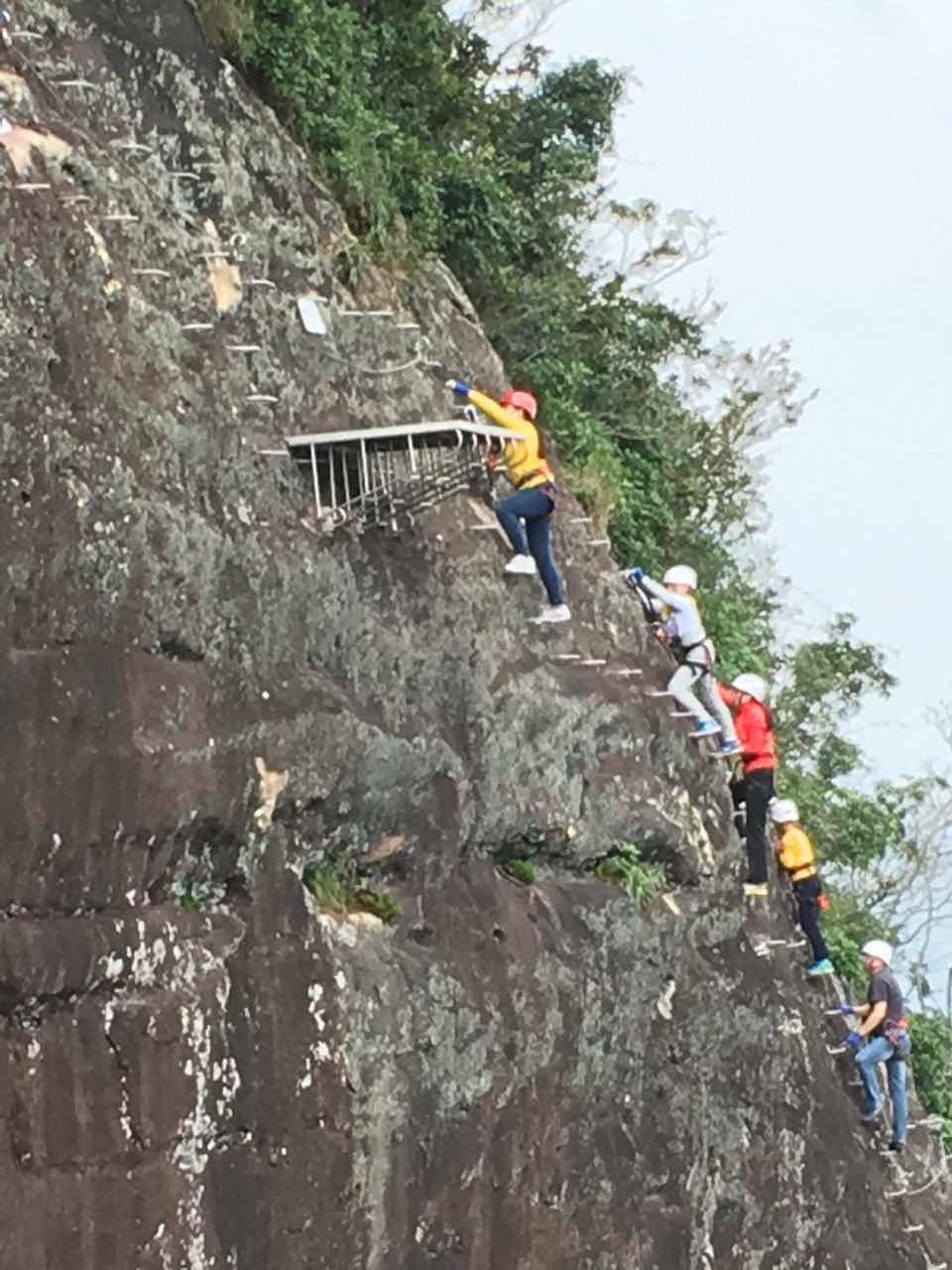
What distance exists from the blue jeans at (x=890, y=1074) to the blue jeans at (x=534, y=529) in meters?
5.55

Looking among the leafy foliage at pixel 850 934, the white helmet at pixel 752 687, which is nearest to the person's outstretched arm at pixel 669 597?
the white helmet at pixel 752 687

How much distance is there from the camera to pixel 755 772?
14219 mm

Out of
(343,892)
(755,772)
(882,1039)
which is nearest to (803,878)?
(755,772)

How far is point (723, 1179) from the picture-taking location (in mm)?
12641

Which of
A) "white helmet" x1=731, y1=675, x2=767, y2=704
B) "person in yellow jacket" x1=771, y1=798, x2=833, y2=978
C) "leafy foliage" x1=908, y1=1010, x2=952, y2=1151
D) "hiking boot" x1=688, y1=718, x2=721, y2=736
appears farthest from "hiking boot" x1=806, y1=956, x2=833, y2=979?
"leafy foliage" x1=908, y1=1010, x2=952, y2=1151

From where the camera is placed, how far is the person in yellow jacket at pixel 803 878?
49.4ft

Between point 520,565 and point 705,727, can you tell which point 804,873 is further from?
point 520,565

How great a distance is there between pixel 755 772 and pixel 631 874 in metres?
2.25

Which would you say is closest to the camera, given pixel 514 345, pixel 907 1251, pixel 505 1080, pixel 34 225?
pixel 34 225

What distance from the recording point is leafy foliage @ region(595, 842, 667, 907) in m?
12.4

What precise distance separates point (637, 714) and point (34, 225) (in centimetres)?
680

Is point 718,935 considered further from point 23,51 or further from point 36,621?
point 23,51

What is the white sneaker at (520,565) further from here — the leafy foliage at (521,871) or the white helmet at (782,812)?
the white helmet at (782,812)

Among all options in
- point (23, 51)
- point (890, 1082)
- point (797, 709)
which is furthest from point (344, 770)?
point (797, 709)
